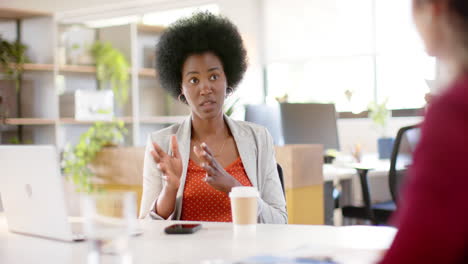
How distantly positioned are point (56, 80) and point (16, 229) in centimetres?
362

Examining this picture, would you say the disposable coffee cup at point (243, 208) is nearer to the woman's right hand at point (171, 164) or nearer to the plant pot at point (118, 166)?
the woman's right hand at point (171, 164)

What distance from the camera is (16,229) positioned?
1702mm

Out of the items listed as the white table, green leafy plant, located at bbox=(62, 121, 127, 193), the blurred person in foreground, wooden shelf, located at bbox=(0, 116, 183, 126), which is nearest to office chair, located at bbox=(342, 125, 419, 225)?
the white table

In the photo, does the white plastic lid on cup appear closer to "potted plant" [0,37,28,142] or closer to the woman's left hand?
the woman's left hand

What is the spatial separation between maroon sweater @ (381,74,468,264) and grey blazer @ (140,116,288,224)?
129 centimetres

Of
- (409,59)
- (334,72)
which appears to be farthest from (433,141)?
(334,72)

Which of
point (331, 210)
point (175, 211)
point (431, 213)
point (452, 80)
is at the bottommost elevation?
point (331, 210)

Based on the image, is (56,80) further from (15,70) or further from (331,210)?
(331,210)

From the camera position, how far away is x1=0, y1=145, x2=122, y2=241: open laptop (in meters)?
1.48

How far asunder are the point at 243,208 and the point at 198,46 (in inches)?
38.5

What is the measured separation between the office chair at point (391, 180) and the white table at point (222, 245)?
1215mm

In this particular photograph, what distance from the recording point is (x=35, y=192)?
60.7 inches

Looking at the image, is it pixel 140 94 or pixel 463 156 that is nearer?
pixel 463 156

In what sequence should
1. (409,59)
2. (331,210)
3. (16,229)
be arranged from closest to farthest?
(16,229) → (331,210) → (409,59)
